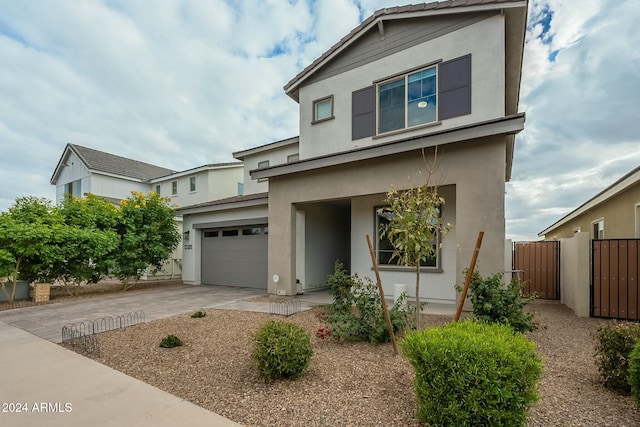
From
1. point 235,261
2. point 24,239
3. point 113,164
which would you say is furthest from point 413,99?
point 113,164

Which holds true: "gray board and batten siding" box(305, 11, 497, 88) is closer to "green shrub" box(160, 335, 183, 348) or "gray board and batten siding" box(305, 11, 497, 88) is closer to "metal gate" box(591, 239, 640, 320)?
"metal gate" box(591, 239, 640, 320)

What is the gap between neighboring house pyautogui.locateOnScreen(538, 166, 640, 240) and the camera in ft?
28.9

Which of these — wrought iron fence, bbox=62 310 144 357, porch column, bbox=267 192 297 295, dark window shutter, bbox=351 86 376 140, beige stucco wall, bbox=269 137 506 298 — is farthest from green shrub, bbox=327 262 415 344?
dark window shutter, bbox=351 86 376 140

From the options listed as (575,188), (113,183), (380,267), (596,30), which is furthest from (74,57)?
(575,188)

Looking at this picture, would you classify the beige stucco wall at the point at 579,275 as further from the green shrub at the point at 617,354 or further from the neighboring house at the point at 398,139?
the green shrub at the point at 617,354

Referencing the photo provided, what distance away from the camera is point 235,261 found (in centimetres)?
1348

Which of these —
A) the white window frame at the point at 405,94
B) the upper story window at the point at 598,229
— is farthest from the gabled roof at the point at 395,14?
the upper story window at the point at 598,229

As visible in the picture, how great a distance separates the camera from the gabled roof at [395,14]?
8.05 meters

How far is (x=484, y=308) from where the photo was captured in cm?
517

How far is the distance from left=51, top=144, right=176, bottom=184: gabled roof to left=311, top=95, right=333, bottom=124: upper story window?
19.1 metres

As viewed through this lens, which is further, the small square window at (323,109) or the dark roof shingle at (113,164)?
the dark roof shingle at (113,164)

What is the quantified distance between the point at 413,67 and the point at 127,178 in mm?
22957

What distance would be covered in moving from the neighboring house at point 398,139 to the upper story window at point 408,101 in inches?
1.2

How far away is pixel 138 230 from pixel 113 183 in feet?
42.6
